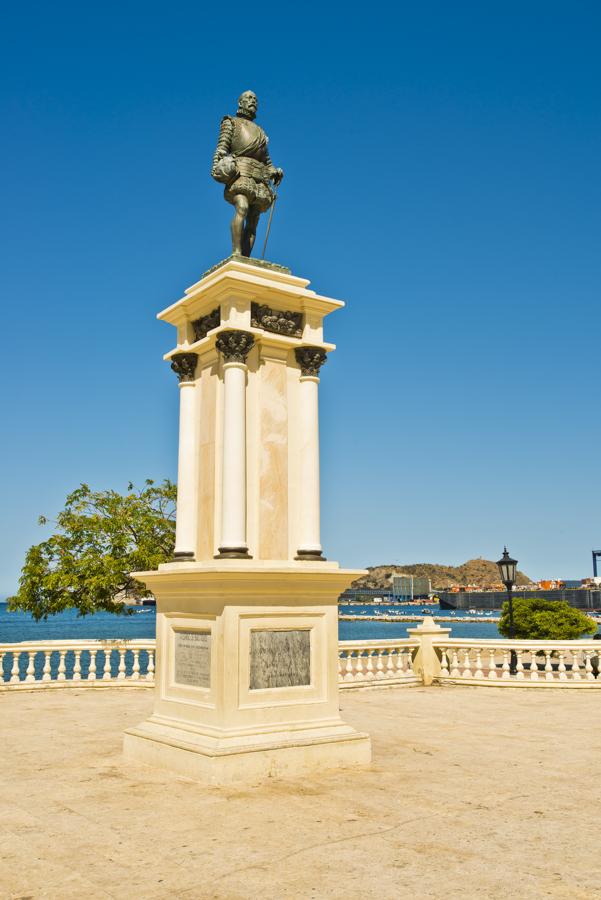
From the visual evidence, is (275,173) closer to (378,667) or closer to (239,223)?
(239,223)

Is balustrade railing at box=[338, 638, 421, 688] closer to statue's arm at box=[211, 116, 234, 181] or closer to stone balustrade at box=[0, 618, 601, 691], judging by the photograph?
stone balustrade at box=[0, 618, 601, 691]

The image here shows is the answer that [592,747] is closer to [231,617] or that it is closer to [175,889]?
[231,617]

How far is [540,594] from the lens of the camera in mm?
183875

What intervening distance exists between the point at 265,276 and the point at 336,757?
5.98 metres

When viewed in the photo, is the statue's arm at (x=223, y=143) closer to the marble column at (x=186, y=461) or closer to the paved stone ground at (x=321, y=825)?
the marble column at (x=186, y=461)

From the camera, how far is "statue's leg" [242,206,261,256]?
428 inches

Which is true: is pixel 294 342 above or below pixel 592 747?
above

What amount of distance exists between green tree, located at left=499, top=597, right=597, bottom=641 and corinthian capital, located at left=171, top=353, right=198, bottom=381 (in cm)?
1993

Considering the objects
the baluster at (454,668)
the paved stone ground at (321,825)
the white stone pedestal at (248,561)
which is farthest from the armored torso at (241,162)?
the baluster at (454,668)

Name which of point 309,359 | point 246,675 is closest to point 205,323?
point 309,359

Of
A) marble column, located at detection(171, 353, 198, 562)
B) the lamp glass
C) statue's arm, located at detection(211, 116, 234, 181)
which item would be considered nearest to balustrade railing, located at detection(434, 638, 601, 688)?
the lamp glass

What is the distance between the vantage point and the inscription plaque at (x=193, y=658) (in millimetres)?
8906

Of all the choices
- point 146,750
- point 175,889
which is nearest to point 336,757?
point 146,750

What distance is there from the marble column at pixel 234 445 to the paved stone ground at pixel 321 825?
265 centimetres
